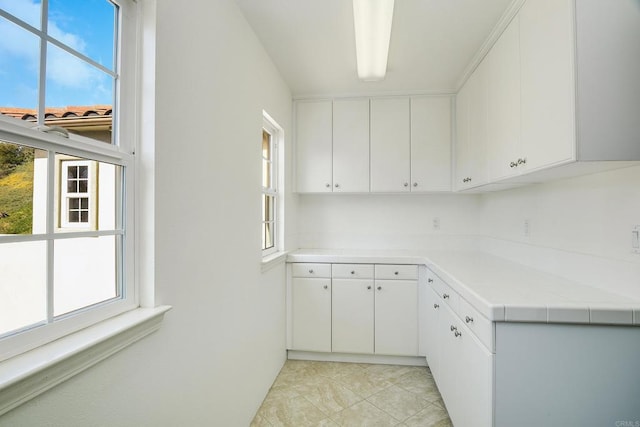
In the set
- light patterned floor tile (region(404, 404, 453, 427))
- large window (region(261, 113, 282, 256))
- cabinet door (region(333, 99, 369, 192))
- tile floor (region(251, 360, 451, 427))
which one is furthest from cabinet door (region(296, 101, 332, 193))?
light patterned floor tile (region(404, 404, 453, 427))

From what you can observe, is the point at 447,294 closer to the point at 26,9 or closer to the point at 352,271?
the point at 352,271

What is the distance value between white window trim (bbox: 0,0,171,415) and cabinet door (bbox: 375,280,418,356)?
78.7 inches

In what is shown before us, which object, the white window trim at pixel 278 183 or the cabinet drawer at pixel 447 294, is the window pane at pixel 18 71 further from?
the white window trim at pixel 278 183

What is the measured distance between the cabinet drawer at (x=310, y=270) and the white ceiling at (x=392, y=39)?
1.63 meters

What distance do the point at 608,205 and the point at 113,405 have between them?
2.14m

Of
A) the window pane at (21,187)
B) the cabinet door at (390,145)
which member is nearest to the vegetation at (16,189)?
the window pane at (21,187)

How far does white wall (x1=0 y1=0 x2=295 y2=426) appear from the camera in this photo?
0.93 metres

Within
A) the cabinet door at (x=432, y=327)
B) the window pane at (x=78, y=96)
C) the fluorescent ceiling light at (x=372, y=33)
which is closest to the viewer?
the window pane at (x=78, y=96)

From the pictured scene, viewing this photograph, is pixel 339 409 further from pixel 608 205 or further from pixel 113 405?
pixel 608 205

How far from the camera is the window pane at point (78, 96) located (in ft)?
2.61

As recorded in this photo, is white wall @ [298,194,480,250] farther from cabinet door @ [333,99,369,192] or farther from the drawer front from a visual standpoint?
the drawer front

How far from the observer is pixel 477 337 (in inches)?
56.7

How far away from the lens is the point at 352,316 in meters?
2.75

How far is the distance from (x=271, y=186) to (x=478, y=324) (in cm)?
187
